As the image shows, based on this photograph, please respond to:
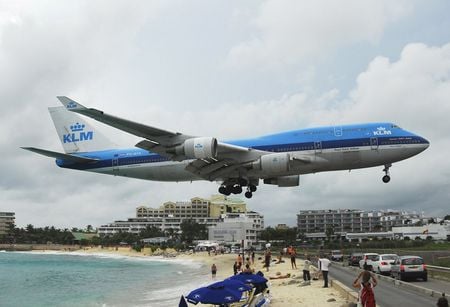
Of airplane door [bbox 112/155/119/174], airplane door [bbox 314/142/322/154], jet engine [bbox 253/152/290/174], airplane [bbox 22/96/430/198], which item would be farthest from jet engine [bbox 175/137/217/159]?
airplane door [bbox 112/155/119/174]

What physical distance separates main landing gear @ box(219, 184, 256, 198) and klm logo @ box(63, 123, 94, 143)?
13.1 m

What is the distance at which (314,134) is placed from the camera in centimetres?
3409

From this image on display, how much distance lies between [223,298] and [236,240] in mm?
139683

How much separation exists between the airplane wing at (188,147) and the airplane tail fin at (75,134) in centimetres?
996

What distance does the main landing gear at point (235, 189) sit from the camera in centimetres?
3775

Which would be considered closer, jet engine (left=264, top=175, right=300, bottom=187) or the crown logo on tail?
jet engine (left=264, top=175, right=300, bottom=187)

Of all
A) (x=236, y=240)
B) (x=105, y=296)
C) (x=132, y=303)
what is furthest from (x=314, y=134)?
(x=236, y=240)

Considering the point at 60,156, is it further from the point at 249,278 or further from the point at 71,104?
the point at 249,278

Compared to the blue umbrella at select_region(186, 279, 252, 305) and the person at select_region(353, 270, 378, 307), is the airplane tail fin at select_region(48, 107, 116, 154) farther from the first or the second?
the person at select_region(353, 270, 378, 307)

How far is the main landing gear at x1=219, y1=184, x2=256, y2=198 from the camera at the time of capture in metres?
37.8

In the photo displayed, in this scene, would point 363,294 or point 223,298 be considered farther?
point 223,298

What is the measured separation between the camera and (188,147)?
32188mm

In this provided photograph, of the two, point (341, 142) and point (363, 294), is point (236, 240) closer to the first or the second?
point (341, 142)

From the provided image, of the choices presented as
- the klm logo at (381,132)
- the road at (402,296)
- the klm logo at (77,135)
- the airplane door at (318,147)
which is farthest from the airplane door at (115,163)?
the road at (402,296)
